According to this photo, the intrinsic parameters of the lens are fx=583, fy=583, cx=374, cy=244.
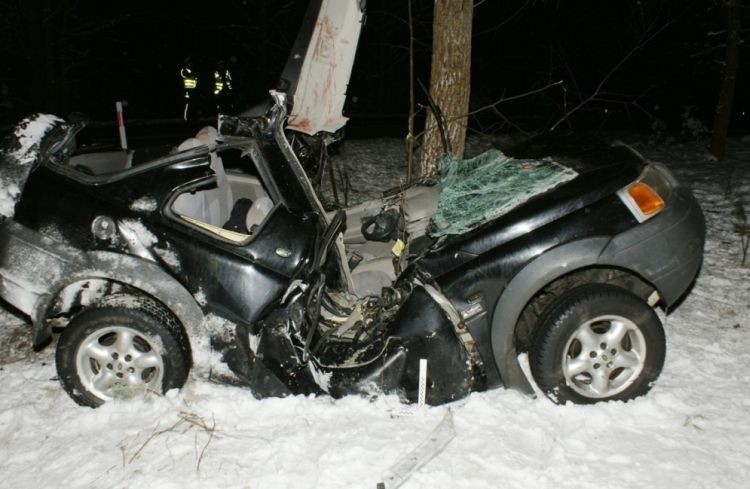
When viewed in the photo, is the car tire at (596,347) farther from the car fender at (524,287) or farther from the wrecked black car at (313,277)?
the car fender at (524,287)

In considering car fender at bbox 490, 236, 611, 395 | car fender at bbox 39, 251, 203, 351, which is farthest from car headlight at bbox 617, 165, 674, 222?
car fender at bbox 39, 251, 203, 351

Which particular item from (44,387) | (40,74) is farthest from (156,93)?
(44,387)

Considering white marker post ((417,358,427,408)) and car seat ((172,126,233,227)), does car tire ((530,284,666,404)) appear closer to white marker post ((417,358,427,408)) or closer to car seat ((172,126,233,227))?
white marker post ((417,358,427,408))

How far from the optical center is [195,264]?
11.6 feet

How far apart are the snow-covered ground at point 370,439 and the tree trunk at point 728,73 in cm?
1024

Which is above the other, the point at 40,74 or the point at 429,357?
the point at 40,74

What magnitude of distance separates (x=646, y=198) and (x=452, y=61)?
321 cm

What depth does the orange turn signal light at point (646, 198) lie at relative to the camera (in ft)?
11.2

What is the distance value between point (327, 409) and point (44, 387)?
6.72 feet

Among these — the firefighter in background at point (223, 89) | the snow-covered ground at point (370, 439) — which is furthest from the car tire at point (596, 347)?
the firefighter in background at point (223, 89)

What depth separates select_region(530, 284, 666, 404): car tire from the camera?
336cm

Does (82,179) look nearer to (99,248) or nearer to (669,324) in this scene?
(99,248)

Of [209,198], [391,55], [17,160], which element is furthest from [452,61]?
[391,55]

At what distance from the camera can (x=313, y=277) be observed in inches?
145
